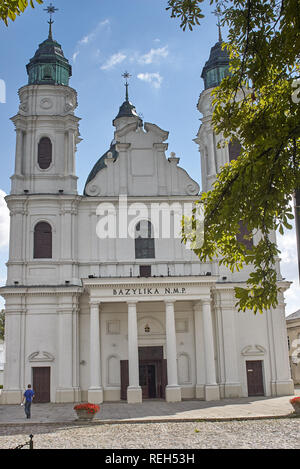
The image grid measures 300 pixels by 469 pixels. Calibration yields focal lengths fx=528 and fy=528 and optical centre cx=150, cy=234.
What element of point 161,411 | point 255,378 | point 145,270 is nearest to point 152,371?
point 145,270

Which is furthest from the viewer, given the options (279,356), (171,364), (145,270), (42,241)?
A: (42,241)

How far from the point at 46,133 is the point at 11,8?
2580 cm

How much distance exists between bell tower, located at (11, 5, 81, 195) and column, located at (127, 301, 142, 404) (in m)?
8.66

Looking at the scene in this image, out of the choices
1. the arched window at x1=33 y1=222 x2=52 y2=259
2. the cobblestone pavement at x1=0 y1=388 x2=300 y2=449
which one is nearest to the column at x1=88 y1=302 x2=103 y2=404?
the cobblestone pavement at x1=0 y1=388 x2=300 y2=449

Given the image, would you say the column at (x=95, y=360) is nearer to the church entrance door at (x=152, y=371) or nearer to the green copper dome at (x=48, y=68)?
the church entrance door at (x=152, y=371)

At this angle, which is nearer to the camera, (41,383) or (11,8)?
(11,8)

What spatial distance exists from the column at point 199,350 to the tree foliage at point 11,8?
75.8 feet

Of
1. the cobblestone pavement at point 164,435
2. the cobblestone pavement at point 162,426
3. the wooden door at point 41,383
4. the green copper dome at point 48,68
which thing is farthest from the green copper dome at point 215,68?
the cobblestone pavement at point 164,435

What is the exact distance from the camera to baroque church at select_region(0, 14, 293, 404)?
27703 mm

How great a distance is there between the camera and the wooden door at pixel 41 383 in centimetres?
2827

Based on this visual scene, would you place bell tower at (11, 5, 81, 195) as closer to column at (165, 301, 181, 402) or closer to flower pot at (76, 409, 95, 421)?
column at (165, 301, 181, 402)

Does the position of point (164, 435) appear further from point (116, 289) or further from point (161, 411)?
point (116, 289)

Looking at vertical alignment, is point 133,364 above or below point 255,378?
above

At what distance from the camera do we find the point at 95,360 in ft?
87.3
